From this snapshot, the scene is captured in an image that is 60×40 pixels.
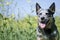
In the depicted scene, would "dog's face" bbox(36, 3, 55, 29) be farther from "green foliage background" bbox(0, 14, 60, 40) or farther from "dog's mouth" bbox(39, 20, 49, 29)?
"green foliage background" bbox(0, 14, 60, 40)

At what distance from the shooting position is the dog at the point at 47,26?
9.60 meters

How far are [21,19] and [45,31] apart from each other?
86.5 inches

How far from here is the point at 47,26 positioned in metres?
9.72

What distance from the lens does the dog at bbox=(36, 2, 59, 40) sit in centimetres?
960

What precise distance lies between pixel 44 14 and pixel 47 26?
397mm

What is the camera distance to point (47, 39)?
32.0ft

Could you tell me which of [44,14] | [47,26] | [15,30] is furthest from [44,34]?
[15,30]

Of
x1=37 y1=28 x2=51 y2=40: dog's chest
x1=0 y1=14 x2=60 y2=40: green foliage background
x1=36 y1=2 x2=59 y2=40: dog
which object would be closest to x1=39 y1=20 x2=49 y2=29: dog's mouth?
x1=36 y1=2 x2=59 y2=40: dog

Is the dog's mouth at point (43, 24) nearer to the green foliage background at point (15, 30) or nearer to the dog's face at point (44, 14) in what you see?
the dog's face at point (44, 14)

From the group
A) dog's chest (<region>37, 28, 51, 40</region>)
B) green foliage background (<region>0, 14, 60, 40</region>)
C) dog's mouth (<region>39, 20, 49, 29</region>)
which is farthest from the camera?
green foliage background (<region>0, 14, 60, 40</region>)

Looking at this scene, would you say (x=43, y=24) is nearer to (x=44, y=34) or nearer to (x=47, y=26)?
(x=47, y=26)

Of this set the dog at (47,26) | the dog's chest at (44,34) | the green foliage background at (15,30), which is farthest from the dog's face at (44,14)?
the green foliage background at (15,30)

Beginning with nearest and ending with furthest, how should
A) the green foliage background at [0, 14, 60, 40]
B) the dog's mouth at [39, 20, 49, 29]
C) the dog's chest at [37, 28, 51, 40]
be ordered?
the dog's mouth at [39, 20, 49, 29]
the dog's chest at [37, 28, 51, 40]
the green foliage background at [0, 14, 60, 40]

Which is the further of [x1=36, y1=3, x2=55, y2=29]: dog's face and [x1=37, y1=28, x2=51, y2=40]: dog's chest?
[x1=37, y1=28, x2=51, y2=40]: dog's chest
